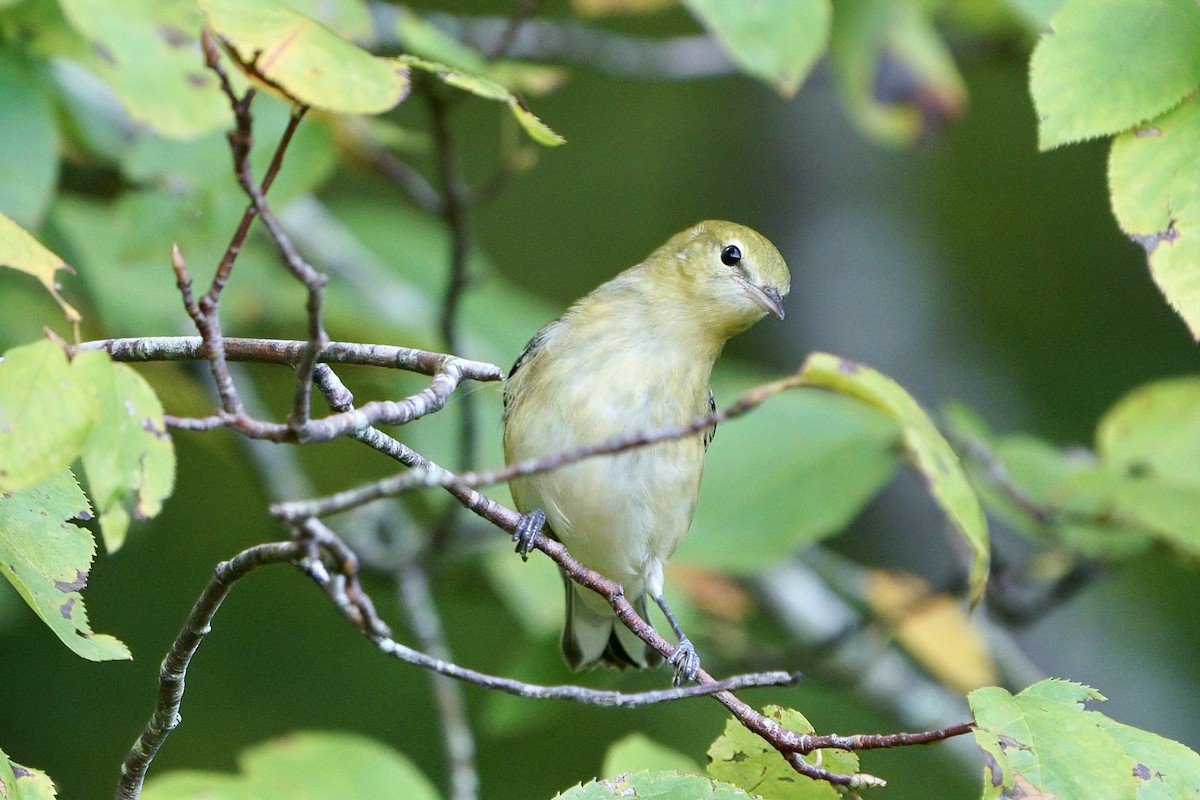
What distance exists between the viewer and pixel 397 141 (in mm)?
4152

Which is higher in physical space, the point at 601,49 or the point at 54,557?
the point at 601,49

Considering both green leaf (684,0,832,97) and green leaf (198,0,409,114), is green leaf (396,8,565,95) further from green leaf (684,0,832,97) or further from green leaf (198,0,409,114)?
green leaf (198,0,409,114)

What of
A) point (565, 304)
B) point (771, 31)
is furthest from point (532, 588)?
point (565, 304)

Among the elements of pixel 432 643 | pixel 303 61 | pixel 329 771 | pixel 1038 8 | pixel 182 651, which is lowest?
pixel 432 643

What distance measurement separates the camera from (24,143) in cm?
306

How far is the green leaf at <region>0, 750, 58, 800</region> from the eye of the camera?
1.83 metres

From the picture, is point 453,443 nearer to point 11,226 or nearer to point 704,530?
point 704,530

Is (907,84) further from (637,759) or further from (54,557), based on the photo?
(54,557)

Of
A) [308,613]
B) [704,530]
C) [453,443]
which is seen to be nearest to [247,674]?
[308,613]

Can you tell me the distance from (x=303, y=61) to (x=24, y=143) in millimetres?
1817

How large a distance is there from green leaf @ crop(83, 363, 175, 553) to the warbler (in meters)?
1.93

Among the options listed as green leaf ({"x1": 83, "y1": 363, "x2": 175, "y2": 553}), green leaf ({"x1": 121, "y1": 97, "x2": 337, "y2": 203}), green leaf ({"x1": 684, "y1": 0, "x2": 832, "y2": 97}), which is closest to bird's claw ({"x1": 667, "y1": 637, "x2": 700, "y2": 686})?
green leaf ({"x1": 684, "y1": 0, "x2": 832, "y2": 97})

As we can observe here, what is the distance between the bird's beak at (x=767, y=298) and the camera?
3.67 m

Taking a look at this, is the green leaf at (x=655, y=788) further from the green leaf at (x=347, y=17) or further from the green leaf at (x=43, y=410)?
the green leaf at (x=347, y=17)
